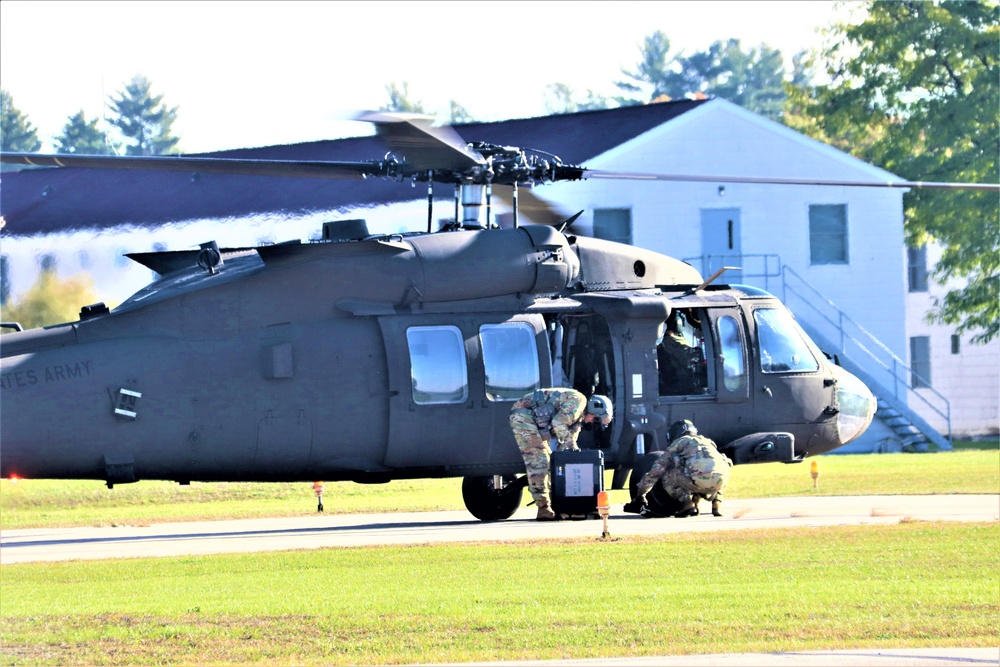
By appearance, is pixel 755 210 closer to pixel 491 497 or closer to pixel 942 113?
pixel 942 113

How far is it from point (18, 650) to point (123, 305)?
23.5ft

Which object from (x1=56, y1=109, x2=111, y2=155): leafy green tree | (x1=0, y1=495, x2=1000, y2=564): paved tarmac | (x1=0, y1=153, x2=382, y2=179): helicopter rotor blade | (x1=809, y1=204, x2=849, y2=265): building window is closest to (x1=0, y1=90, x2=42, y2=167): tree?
(x1=56, y1=109, x2=111, y2=155): leafy green tree

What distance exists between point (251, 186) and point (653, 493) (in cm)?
1915

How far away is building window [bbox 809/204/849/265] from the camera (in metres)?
45.4

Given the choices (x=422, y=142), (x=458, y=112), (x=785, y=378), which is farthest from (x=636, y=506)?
(x=458, y=112)

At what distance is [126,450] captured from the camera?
60.5 ft

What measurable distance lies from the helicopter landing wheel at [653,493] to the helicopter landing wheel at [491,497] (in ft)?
6.71

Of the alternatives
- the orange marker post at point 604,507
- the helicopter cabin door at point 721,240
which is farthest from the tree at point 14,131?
the orange marker post at point 604,507

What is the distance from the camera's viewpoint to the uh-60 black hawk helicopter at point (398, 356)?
18.3m

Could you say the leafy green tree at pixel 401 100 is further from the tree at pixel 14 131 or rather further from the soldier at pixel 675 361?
the soldier at pixel 675 361

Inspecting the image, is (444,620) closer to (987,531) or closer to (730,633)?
(730,633)

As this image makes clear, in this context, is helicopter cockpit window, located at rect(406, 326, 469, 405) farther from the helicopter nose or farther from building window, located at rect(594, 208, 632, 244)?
building window, located at rect(594, 208, 632, 244)

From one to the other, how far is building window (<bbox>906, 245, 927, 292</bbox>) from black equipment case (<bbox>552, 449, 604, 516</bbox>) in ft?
136

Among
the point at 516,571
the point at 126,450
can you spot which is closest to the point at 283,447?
the point at 126,450
